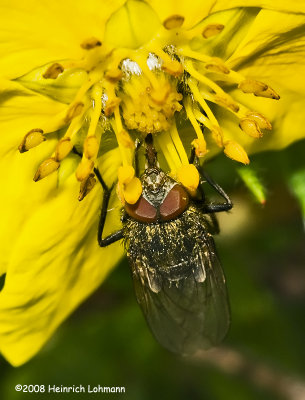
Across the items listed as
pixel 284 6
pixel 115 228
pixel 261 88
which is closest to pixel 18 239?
pixel 115 228

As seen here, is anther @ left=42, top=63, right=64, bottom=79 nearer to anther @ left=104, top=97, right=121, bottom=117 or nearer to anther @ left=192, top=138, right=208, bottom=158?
anther @ left=104, top=97, right=121, bottom=117

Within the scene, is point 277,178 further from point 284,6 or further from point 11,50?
point 11,50

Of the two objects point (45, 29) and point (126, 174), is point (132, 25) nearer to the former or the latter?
point (45, 29)

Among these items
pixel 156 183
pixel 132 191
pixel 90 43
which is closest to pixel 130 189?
pixel 132 191

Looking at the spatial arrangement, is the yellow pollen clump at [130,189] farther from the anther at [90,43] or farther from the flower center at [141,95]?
the anther at [90,43]

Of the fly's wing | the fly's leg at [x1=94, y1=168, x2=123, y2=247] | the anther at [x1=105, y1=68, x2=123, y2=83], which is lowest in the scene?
the fly's wing

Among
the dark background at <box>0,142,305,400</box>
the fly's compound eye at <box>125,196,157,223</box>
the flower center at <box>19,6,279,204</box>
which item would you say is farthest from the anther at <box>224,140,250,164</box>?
the dark background at <box>0,142,305,400</box>
